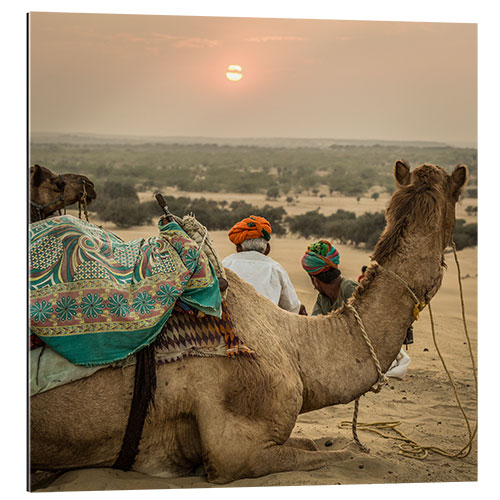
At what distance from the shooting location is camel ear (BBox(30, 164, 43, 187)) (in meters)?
4.48

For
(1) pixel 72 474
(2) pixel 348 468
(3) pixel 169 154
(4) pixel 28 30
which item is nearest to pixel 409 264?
(2) pixel 348 468

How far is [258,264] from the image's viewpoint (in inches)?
217

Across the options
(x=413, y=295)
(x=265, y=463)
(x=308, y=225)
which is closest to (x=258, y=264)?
(x=413, y=295)

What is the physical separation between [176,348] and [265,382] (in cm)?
53

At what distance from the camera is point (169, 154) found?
92.4 feet

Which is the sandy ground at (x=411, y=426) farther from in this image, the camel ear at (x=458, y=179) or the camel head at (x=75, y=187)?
the camel head at (x=75, y=187)

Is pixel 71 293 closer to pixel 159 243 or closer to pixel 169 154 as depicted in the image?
pixel 159 243

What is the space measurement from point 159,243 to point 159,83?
197cm

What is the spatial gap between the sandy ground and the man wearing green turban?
938mm

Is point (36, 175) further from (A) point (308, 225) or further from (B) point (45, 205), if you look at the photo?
Answer: (A) point (308, 225)

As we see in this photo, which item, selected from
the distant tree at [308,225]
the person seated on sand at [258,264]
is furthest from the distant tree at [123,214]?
the person seated on sand at [258,264]

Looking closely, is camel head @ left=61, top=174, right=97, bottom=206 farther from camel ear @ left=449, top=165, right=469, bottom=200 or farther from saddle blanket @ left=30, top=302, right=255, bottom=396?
camel ear @ left=449, top=165, right=469, bottom=200

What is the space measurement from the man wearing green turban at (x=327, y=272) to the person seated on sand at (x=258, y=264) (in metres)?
0.25

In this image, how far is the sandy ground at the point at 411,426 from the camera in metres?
3.92
